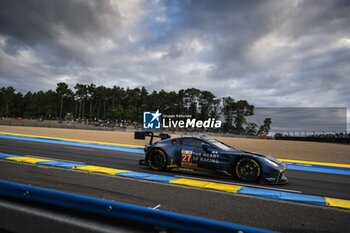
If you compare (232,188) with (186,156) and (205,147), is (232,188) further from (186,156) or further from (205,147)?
(186,156)

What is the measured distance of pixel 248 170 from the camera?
7.02 metres

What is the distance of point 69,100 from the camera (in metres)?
123

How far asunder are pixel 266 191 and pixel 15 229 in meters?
5.06

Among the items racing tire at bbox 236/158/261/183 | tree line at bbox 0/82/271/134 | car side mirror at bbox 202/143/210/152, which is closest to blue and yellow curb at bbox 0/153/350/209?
racing tire at bbox 236/158/261/183

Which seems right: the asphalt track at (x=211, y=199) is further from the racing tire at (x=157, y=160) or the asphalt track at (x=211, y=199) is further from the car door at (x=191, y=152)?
the racing tire at (x=157, y=160)

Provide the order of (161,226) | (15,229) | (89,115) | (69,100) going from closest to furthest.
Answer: (161,226) < (15,229) < (89,115) < (69,100)

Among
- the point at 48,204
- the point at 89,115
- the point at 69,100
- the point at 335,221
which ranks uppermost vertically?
the point at 69,100

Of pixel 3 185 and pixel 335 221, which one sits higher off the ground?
pixel 3 185

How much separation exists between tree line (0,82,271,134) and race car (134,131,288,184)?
75813 mm

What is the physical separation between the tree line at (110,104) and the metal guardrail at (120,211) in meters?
81.1

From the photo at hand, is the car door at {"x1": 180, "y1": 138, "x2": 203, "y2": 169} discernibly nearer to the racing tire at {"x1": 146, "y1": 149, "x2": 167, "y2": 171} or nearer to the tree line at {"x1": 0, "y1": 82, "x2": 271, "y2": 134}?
the racing tire at {"x1": 146, "y1": 149, "x2": 167, "y2": 171}

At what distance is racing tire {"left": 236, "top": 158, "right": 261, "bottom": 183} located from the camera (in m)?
6.91

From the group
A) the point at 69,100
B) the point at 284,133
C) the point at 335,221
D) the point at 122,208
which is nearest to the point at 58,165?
the point at 122,208

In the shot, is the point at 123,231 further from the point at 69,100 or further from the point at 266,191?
the point at 69,100
